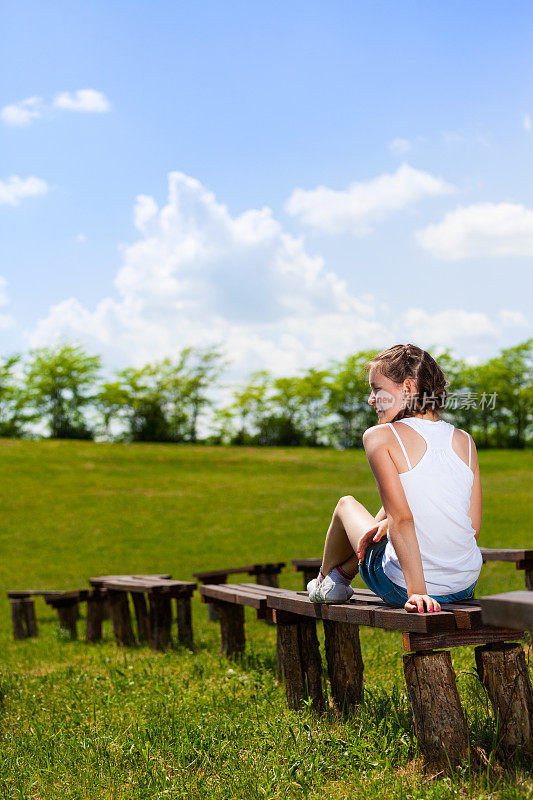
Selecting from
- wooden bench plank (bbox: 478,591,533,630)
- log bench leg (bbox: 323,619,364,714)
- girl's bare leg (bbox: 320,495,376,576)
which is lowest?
log bench leg (bbox: 323,619,364,714)

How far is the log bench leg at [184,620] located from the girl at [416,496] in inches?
192

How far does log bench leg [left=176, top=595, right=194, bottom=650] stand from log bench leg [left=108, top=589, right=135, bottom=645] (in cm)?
97

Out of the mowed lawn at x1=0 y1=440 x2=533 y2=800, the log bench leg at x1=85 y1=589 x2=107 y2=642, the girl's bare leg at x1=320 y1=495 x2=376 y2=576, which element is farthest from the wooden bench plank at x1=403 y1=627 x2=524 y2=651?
the log bench leg at x1=85 y1=589 x2=107 y2=642

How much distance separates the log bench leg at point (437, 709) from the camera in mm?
3332

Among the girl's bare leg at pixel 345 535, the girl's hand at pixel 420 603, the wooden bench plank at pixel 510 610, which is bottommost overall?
the girl's hand at pixel 420 603

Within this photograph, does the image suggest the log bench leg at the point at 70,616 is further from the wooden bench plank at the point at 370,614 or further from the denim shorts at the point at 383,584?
the denim shorts at the point at 383,584

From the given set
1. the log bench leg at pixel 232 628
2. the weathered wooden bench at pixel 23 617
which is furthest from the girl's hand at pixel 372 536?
the weathered wooden bench at pixel 23 617

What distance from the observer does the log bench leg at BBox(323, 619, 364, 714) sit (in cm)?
445

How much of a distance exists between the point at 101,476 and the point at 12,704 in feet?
98.7

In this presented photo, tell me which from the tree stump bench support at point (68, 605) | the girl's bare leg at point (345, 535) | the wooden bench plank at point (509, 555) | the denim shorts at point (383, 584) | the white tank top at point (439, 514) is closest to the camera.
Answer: the white tank top at point (439, 514)

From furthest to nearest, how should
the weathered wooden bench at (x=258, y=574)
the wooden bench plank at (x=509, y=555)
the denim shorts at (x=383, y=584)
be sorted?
the weathered wooden bench at (x=258, y=574), the wooden bench plank at (x=509, y=555), the denim shorts at (x=383, y=584)

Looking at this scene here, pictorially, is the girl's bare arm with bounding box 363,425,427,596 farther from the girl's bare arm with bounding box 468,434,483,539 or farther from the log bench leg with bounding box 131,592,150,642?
the log bench leg with bounding box 131,592,150,642

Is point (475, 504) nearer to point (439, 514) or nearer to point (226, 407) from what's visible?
point (439, 514)

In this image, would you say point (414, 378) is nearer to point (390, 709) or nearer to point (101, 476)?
point (390, 709)
